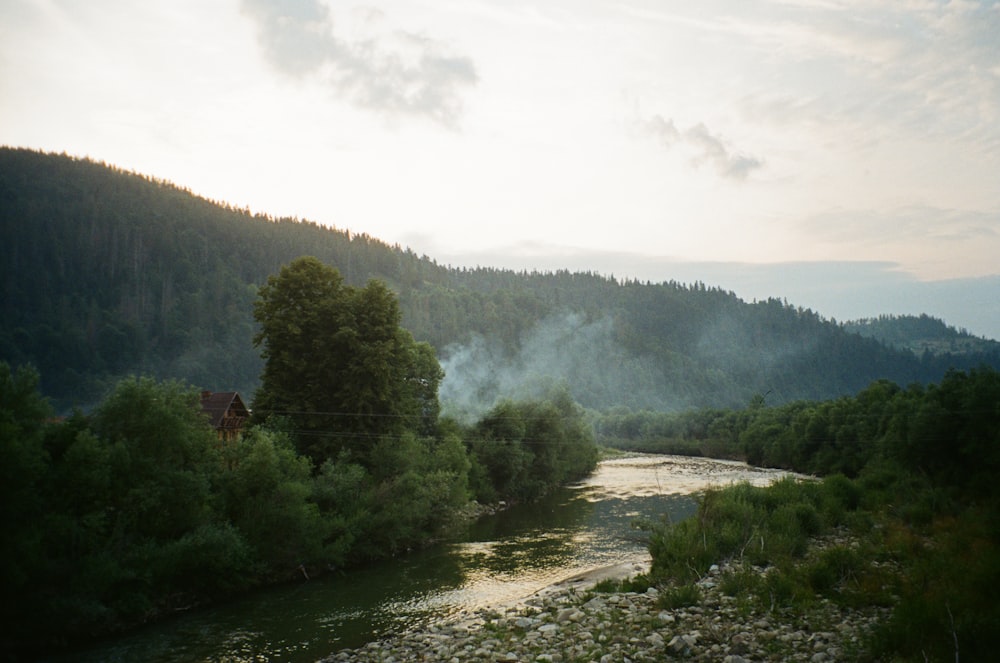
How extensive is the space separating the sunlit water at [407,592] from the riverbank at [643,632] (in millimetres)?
2590

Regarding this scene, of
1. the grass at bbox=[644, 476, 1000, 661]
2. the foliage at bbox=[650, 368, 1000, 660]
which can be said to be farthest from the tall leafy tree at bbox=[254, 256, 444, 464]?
the grass at bbox=[644, 476, 1000, 661]

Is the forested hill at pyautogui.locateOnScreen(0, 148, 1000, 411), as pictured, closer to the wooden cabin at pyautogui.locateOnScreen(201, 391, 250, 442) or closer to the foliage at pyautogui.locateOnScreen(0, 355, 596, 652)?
the wooden cabin at pyautogui.locateOnScreen(201, 391, 250, 442)

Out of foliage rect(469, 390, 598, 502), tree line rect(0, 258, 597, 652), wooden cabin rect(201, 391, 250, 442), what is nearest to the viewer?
tree line rect(0, 258, 597, 652)

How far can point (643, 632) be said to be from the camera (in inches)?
709

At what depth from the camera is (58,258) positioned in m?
130

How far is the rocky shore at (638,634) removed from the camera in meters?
15.7

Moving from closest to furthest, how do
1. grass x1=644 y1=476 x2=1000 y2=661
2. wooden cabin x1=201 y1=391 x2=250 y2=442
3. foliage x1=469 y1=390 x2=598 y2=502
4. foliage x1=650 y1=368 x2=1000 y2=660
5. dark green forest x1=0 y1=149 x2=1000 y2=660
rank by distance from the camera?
1. grass x1=644 y1=476 x2=1000 y2=661
2. foliage x1=650 y1=368 x2=1000 y2=660
3. dark green forest x1=0 y1=149 x2=1000 y2=660
4. wooden cabin x1=201 y1=391 x2=250 y2=442
5. foliage x1=469 y1=390 x2=598 y2=502

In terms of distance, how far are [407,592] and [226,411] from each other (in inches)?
1204

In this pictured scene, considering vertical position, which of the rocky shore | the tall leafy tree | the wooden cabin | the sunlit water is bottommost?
the sunlit water

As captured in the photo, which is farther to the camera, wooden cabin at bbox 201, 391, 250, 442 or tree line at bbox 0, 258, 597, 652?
wooden cabin at bbox 201, 391, 250, 442

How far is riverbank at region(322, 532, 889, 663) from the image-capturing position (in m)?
15.7

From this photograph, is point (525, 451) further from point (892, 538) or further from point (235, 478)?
point (892, 538)

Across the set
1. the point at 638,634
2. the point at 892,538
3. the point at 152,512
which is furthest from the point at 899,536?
the point at 152,512

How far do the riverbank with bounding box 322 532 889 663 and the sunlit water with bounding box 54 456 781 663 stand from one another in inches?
102
